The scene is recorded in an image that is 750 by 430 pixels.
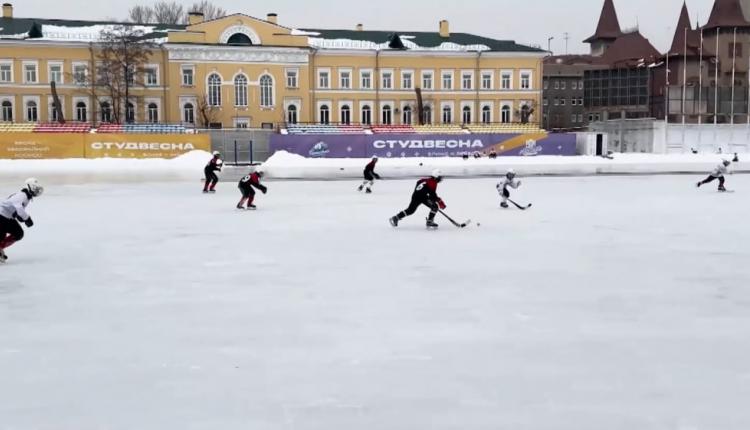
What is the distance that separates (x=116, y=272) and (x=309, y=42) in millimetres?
51714

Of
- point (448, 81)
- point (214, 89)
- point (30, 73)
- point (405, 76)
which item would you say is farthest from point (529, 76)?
point (30, 73)

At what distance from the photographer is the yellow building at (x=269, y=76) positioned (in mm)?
55406

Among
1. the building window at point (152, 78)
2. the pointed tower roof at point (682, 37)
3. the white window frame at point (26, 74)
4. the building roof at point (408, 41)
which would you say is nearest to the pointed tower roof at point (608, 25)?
the pointed tower roof at point (682, 37)

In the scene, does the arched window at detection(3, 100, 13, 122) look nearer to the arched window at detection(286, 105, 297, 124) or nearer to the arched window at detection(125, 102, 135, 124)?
the arched window at detection(125, 102, 135, 124)

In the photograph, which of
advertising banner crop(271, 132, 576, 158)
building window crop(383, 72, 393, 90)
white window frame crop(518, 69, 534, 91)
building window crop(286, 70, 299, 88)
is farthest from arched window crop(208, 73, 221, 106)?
white window frame crop(518, 69, 534, 91)

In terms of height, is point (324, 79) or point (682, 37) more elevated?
point (682, 37)

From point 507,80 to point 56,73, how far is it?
35.9m

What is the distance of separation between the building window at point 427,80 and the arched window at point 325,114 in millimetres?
8182

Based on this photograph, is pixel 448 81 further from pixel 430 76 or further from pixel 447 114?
pixel 447 114

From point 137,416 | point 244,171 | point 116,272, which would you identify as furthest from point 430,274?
point 244,171

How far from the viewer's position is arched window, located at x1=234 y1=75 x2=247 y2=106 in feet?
184

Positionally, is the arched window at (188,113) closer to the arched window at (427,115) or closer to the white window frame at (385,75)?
the white window frame at (385,75)

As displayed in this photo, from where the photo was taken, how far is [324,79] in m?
59.1

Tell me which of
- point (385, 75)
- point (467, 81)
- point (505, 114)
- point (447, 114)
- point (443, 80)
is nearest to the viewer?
point (385, 75)
